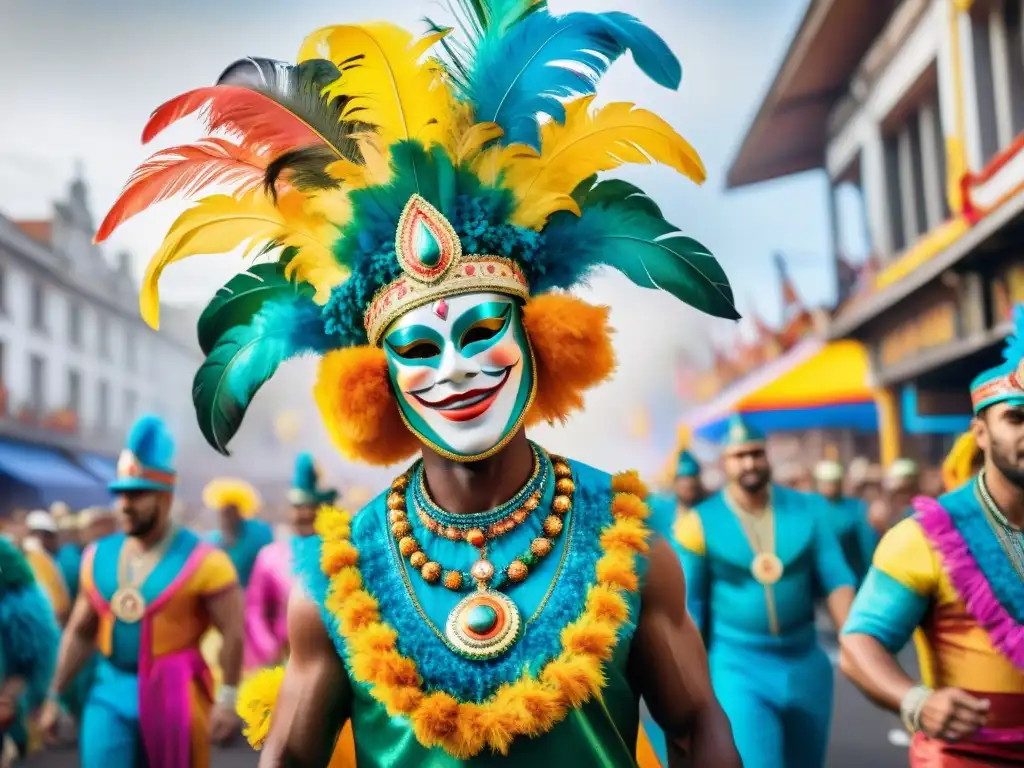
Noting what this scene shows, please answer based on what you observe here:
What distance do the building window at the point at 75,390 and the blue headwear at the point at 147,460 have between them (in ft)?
89.7

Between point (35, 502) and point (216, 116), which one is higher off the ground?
point (216, 116)

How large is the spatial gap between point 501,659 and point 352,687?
0.37 m

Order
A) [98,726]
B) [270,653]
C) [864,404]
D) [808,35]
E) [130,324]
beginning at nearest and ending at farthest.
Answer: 1. [98,726]
2. [270,653]
3. [808,35]
4. [864,404]
5. [130,324]

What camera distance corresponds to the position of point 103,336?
34.1m

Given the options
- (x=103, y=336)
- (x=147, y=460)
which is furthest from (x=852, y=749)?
(x=103, y=336)

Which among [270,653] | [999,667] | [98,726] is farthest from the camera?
[270,653]

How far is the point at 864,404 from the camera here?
1686 cm

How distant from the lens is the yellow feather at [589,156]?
2.78m

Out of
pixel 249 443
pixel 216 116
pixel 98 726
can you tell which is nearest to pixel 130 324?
pixel 249 443

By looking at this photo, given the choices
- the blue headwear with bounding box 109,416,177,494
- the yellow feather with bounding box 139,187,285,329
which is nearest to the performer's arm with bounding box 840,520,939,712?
the yellow feather with bounding box 139,187,285,329

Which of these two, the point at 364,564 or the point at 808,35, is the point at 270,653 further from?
the point at 808,35

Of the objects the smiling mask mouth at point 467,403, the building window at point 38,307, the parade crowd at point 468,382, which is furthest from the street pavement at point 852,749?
the building window at point 38,307

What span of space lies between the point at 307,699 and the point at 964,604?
2.07 m

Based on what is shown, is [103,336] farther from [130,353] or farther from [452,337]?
[452,337]
